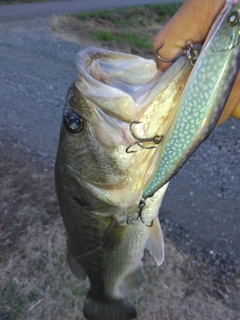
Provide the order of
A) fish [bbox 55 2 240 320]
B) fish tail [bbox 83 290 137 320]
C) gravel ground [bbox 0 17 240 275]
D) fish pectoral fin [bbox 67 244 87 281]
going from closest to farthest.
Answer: fish [bbox 55 2 240 320] < fish pectoral fin [bbox 67 244 87 281] < fish tail [bbox 83 290 137 320] < gravel ground [bbox 0 17 240 275]

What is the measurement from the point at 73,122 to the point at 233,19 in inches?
29.4

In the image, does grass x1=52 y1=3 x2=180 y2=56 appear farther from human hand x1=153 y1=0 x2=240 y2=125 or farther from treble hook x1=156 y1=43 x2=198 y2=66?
treble hook x1=156 y1=43 x2=198 y2=66

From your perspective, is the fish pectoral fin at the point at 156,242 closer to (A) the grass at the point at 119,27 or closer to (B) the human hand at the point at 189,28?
(B) the human hand at the point at 189,28

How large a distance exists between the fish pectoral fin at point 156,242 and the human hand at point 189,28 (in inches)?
29.2

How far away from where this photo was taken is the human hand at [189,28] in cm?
144

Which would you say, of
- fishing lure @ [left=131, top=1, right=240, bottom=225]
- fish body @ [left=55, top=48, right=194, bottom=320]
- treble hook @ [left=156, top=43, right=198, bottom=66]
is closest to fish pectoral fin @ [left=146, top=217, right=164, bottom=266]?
fish body @ [left=55, top=48, right=194, bottom=320]

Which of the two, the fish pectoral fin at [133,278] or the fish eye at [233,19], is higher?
the fish eye at [233,19]

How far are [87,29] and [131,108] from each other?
13.2m

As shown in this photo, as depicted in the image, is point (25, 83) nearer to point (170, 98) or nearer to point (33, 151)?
point (33, 151)

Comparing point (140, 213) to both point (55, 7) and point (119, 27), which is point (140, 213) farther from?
point (55, 7)

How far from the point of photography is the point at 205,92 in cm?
127

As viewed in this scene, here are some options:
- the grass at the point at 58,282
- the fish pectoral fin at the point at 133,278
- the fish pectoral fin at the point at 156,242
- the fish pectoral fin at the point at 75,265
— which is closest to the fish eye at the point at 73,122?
the fish pectoral fin at the point at 156,242

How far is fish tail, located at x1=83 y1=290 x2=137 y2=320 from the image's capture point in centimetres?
235

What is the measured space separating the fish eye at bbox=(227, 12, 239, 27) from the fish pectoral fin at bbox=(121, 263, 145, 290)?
1.49 metres
